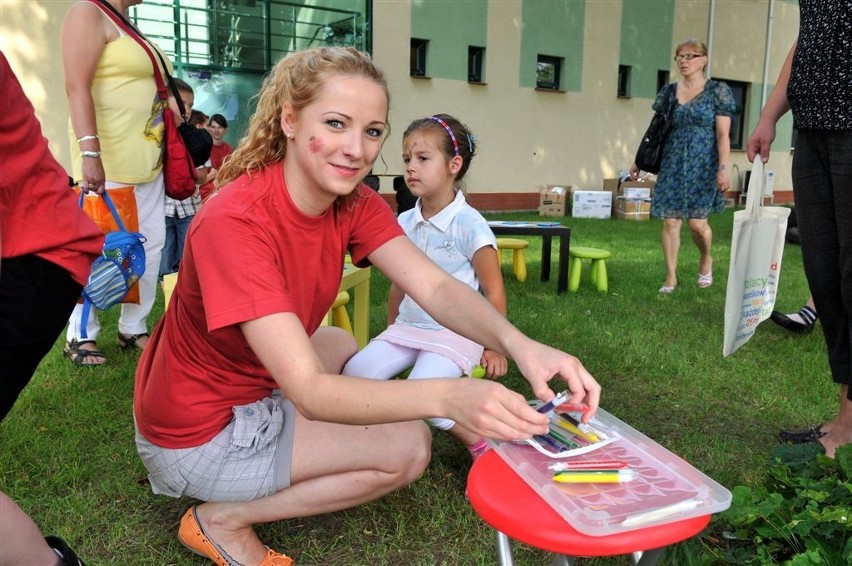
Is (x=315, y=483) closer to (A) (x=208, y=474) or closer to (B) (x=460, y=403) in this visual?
(A) (x=208, y=474)

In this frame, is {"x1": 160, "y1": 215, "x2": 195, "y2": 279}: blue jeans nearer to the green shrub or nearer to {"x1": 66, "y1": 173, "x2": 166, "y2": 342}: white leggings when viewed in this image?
Result: {"x1": 66, "y1": 173, "x2": 166, "y2": 342}: white leggings

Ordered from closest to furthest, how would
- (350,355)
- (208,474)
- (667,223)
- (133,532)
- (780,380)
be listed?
(208,474)
(133,532)
(350,355)
(780,380)
(667,223)

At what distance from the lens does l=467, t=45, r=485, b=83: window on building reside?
1258 centimetres

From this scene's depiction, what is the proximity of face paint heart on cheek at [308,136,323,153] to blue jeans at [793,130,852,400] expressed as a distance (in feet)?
5.47

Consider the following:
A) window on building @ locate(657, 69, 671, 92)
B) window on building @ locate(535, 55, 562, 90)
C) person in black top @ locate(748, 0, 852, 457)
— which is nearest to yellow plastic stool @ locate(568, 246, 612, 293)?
person in black top @ locate(748, 0, 852, 457)

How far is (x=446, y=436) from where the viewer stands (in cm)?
271

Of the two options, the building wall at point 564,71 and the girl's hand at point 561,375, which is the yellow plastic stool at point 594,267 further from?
the building wall at point 564,71

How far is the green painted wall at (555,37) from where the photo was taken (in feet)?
42.2

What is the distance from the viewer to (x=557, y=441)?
139 centimetres

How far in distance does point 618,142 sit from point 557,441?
14.2 metres

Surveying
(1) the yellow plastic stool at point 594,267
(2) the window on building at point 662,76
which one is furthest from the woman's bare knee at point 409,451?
(2) the window on building at point 662,76

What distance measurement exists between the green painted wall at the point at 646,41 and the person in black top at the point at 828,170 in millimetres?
12777

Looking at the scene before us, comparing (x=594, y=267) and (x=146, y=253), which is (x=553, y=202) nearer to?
(x=594, y=267)

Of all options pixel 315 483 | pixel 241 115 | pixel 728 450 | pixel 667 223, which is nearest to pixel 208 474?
pixel 315 483
